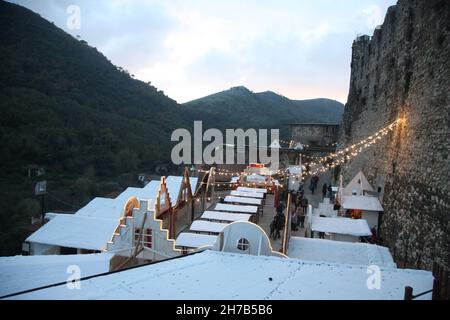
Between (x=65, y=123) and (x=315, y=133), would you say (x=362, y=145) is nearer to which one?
(x=315, y=133)

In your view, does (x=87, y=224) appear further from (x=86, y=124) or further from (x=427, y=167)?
(x=86, y=124)

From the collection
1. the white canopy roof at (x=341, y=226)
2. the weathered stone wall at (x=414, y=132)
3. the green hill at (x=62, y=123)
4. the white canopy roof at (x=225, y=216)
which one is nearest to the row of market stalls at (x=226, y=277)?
the weathered stone wall at (x=414, y=132)

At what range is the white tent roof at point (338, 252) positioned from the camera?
7.30m

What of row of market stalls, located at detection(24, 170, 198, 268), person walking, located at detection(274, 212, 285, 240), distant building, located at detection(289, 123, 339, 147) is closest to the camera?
row of market stalls, located at detection(24, 170, 198, 268)

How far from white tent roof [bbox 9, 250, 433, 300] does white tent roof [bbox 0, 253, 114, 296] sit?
97 cm

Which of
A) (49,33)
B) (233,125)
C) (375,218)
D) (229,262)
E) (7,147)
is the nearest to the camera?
(229,262)

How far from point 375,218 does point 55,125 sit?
3259 centimetres

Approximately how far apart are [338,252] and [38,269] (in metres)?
6.06

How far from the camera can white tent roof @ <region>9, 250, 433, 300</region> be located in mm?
3732

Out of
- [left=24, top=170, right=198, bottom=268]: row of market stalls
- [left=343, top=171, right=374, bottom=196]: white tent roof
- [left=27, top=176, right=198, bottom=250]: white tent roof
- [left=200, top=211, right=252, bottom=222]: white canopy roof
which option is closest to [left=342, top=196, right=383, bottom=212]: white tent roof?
[left=343, top=171, right=374, bottom=196]: white tent roof

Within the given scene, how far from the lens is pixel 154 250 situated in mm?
7734

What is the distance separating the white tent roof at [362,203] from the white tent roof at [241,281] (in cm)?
866

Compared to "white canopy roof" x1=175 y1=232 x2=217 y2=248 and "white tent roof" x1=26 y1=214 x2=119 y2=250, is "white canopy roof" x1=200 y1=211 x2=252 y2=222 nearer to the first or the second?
"white canopy roof" x1=175 y1=232 x2=217 y2=248
